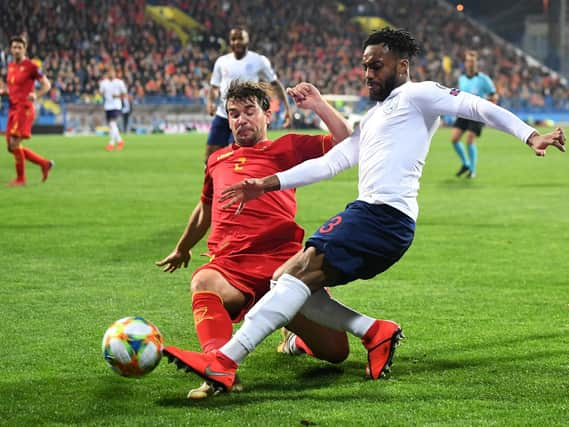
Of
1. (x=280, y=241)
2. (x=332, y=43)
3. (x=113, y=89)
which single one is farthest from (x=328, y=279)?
(x=332, y=43)

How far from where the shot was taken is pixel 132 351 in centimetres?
476

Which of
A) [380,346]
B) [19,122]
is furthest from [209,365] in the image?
[19,122]

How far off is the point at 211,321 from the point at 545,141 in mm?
1761

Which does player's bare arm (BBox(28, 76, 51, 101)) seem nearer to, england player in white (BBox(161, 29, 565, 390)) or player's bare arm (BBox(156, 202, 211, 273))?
player's bare arm (BBox(156, 202, 211, 273))

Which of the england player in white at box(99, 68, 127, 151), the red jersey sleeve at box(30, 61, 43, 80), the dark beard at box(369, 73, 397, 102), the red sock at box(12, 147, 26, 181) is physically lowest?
the england player in white at box(99, 68, 127, 151)

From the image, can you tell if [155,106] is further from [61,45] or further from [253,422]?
[253,422]

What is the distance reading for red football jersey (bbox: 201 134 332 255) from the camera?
216 inches

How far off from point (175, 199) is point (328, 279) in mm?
10377

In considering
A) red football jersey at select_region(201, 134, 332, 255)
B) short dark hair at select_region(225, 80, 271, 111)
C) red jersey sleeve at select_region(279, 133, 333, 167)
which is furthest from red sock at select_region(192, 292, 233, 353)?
short dark hair at select_region(225, 80, 271, 111)

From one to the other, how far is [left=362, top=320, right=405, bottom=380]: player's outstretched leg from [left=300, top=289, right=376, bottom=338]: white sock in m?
0.05

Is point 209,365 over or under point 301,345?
over

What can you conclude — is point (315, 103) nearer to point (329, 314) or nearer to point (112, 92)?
point (329, 314)

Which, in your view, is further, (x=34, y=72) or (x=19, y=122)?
(x=34, y=72)

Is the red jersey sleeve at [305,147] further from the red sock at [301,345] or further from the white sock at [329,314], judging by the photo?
the red sock at [301,345]
